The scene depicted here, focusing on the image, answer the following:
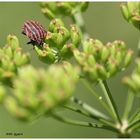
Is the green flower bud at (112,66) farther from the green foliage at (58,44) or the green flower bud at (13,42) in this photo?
the green flower bud at (13,42)

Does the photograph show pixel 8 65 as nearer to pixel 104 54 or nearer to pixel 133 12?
pixel 104 54

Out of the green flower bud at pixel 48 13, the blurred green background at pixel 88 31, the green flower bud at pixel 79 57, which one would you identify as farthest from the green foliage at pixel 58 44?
the blurred green background at pixel 88 31

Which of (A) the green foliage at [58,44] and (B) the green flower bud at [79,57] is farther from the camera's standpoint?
(A) the green foliage at [58,44]

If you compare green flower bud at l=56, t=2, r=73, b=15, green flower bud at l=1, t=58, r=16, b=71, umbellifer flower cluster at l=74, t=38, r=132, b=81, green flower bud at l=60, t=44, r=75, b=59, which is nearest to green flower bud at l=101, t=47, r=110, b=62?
umbellifer flower cluster at l=74, t=38, r=132, b=81

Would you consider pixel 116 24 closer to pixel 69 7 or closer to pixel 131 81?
pixel 69 7

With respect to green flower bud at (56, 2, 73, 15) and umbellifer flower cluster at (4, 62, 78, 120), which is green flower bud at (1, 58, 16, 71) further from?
green flower bud at (56, 2, 73, 15)

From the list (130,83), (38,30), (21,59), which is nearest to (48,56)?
(38,30)
